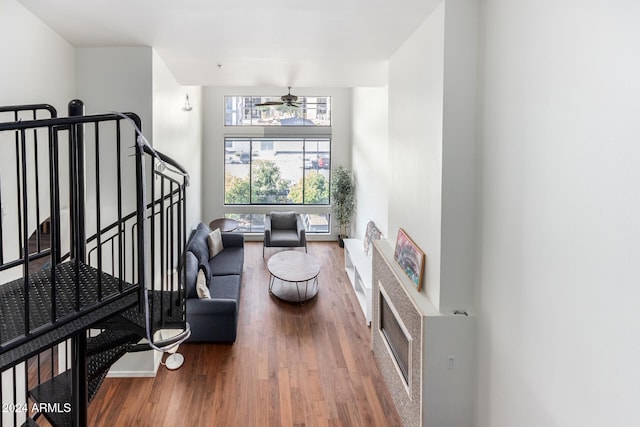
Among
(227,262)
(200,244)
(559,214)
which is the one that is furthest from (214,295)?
(559,214)

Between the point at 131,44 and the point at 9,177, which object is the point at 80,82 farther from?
the point at 9,177

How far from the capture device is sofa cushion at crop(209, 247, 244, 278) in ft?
21.2

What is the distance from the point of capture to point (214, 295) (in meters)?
5.51

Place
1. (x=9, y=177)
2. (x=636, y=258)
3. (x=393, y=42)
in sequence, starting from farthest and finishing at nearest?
(x=393, y=42), (x=9, y=177), (x=636, y=258)

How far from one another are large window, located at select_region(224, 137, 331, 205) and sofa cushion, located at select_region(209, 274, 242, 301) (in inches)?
151

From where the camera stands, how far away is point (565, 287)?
6.17 feet

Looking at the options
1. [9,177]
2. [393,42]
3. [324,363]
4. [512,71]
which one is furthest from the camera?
[324,363]

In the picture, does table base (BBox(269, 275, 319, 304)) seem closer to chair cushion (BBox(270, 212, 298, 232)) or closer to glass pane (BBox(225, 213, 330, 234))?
chair cushion (BBox(270, 212, 298, 232))

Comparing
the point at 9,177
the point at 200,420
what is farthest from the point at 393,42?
the point at 200,420

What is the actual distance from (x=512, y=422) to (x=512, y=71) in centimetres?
198

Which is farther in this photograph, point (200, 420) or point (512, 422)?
point (200, 420)

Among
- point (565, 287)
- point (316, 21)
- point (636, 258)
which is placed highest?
point (316, 21)

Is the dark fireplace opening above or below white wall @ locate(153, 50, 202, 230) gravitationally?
below

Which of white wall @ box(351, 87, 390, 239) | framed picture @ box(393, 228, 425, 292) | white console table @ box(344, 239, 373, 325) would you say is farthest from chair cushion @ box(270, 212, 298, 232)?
framed picture @ box(393, 228, 425, 292)
